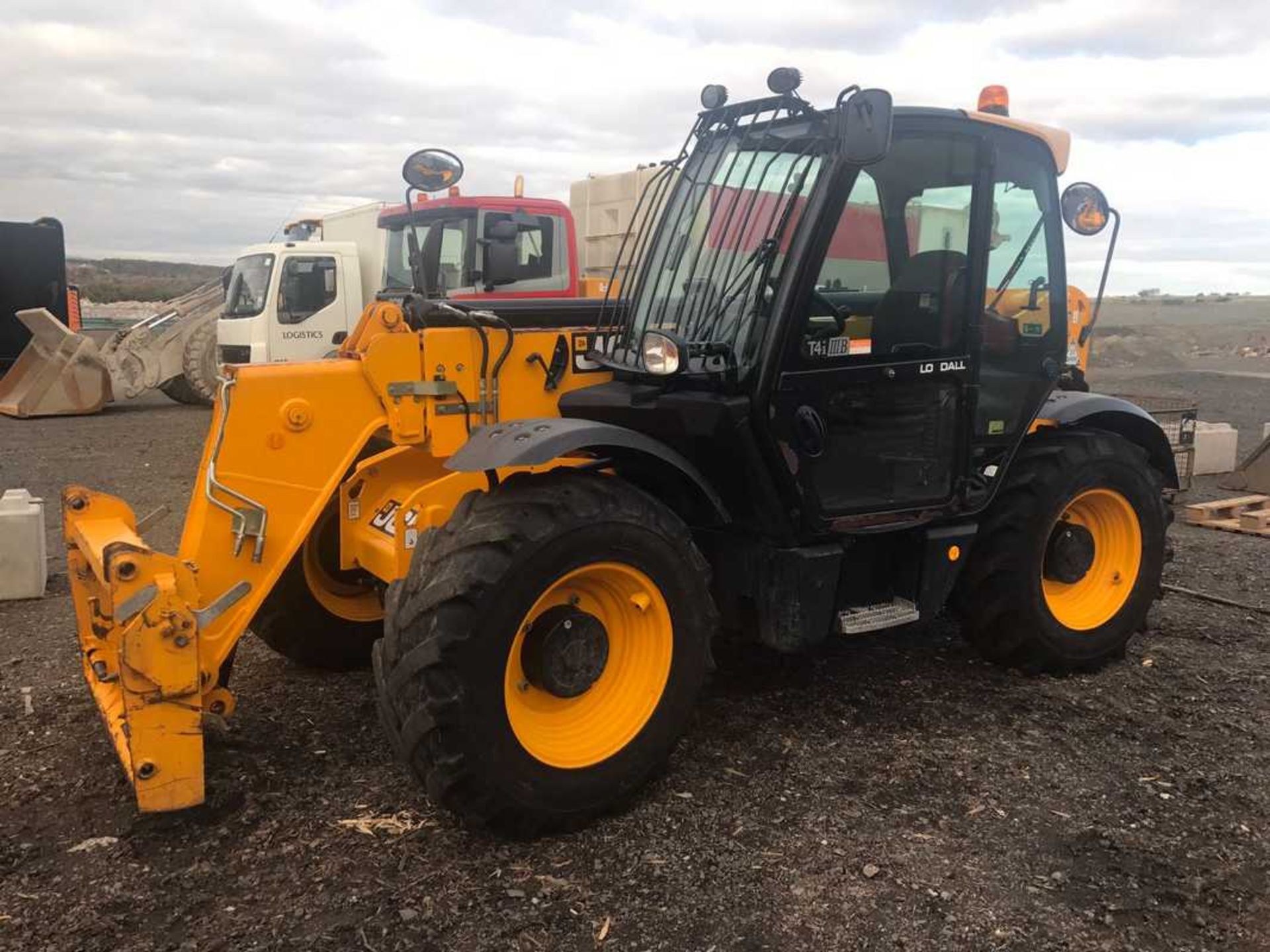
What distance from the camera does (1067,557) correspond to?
4.80 metres

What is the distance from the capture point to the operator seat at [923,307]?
13.3ft

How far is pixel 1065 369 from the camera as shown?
491 cm

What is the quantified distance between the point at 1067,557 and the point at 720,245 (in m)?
2.22

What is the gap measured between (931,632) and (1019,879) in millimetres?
→ 2380

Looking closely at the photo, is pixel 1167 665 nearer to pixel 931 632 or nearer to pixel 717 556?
pixel 931 632

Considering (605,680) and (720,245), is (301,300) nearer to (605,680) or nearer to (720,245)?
(720,245)

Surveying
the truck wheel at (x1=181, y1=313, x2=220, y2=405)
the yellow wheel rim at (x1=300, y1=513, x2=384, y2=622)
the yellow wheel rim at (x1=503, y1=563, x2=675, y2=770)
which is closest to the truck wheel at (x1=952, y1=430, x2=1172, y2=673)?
the yellow wheel rim at (x1=503, y1=563, x2=675, y2=770)

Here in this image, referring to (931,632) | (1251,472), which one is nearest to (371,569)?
(931,632)

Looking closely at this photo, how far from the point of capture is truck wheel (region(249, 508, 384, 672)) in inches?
179

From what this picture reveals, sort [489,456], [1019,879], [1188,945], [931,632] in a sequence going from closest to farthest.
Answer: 1. [1188,945]
2. [1019,879]
3. [489,456]
4. [931,632]

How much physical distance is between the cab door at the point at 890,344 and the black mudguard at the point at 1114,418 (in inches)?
31.0

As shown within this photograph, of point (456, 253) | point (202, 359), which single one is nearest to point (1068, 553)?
point (456, 253)

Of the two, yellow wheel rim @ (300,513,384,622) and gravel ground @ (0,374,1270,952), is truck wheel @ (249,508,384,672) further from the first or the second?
gravel ground @ (0,374,1270,952)

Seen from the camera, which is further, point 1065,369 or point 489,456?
point 1065,369
